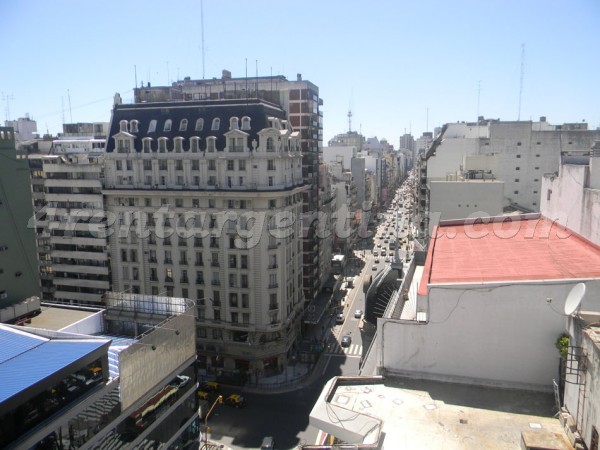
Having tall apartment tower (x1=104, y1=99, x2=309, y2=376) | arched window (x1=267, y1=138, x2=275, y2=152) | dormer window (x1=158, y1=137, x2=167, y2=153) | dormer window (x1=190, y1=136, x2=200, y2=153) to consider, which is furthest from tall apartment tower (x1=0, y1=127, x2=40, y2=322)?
arched window (x1=267, y1=138, x2=275, y2=152)

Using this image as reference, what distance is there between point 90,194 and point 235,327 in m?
27.2

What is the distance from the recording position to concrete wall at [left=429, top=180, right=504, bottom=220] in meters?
66.9

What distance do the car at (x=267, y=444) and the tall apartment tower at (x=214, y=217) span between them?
50.4 ft

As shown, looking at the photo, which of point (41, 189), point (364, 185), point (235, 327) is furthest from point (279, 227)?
point (364, 185)

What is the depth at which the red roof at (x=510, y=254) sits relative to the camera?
25.2 meters

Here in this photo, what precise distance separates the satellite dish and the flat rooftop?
4.51m

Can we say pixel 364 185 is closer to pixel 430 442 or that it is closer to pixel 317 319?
pixel 317 319

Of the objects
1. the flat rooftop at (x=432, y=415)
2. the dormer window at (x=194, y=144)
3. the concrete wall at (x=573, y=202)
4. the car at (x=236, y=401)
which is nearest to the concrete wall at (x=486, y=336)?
the flat rooftop at (x=432, y=415)

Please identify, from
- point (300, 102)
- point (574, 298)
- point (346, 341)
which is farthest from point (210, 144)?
point (574, 298)

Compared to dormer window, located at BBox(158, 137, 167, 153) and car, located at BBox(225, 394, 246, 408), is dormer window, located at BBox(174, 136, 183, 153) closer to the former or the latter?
dormer window, located at BBox(158, 137, 167, 153)

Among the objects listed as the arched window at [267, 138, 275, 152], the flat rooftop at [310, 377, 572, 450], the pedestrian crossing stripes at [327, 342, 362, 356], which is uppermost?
the arched window at [267, 138, 275, 152]

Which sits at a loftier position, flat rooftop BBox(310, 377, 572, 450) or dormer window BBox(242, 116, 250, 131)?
dormer window BBox(242, 116, 250, 131)

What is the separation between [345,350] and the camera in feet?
232

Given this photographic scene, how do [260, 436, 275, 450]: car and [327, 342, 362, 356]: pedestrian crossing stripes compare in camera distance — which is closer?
[260, 436, 275, 450]: car
